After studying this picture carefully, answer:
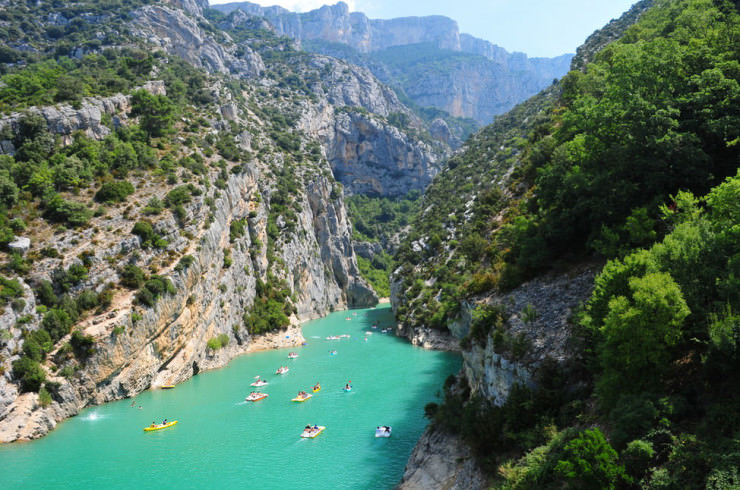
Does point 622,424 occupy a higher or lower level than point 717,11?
lower

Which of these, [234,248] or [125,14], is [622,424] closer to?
[234,248]

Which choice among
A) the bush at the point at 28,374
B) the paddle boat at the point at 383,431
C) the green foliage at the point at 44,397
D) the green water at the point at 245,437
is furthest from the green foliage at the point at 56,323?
the paddle boat at the point at 383,431

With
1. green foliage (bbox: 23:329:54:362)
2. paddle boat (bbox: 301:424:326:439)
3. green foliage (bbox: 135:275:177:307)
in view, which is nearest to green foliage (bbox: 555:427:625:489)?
paddle boat (bbox: 301:424:326:439)

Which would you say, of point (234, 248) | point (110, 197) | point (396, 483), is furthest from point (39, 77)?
point (396, 483)

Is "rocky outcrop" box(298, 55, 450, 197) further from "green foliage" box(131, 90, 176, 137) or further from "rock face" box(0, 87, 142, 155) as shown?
"rock face" box(0, 87, 142, 155)

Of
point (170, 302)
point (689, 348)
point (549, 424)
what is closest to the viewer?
point (689, 348)

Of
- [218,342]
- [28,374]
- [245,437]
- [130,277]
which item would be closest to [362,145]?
[218,342]

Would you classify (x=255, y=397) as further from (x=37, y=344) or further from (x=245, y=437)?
(x=37, y=344)
